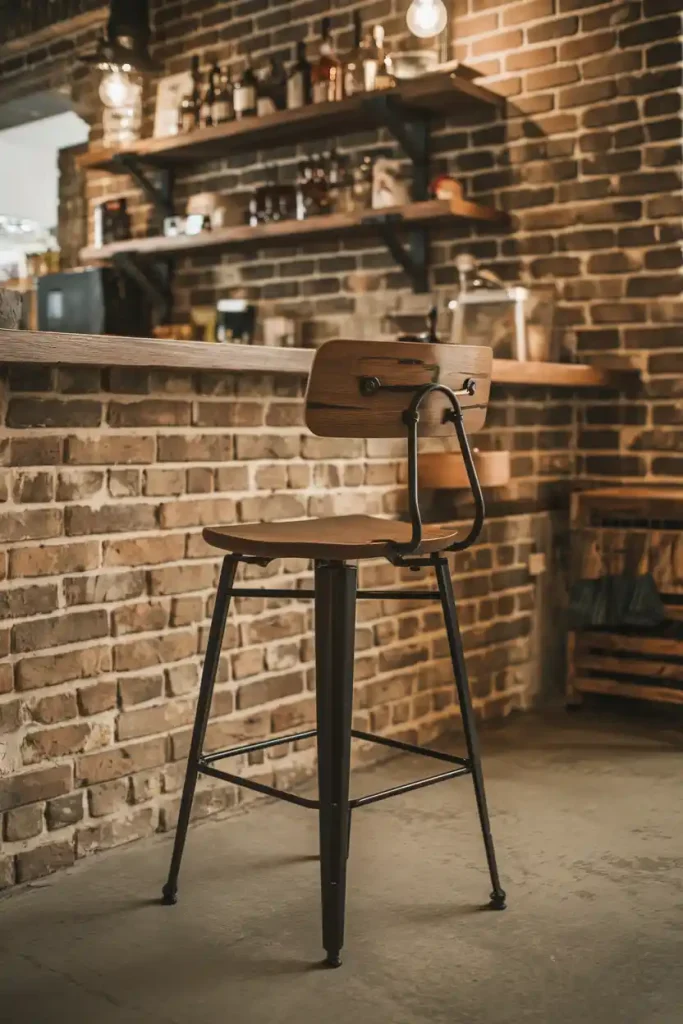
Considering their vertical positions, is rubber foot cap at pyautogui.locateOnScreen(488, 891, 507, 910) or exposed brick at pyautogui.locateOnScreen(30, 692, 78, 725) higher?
exposed brick at pyautogui.locateOnScreen(30, 692, 78, 725)

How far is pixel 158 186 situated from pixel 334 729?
12.3 ft

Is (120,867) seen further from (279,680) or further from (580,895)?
(580,895)

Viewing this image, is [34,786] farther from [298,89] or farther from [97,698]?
[298,89]

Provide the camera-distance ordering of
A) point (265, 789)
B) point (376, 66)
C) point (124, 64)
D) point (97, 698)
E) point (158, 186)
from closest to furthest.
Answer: point (265, 789), point (97, 698), point (376, 66), point (124, 64), point (158, 186)

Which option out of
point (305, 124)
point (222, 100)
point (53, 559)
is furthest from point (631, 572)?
point (222, 100)

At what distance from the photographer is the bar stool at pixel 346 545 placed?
1.98 m

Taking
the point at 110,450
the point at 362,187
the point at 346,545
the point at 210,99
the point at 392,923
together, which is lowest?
the point at 392,923

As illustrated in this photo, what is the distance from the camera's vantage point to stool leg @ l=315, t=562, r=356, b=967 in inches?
77.7

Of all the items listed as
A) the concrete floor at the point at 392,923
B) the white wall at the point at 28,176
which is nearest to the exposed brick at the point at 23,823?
the concrete floor at the point at 392,923

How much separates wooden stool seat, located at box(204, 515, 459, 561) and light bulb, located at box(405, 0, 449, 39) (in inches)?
96.4

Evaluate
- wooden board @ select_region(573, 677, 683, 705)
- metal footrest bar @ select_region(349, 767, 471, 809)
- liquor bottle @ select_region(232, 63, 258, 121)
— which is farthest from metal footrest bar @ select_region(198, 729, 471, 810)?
liquor bottle @ select_region(232, 63, 258, 121)

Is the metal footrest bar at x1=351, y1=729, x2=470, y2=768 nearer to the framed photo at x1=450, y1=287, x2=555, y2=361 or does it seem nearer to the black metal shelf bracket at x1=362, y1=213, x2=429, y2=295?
the framed photo at x1=450, y1=287, x2=555, y2=361

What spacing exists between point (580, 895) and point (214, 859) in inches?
29.8

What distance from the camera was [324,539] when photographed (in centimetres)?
205
